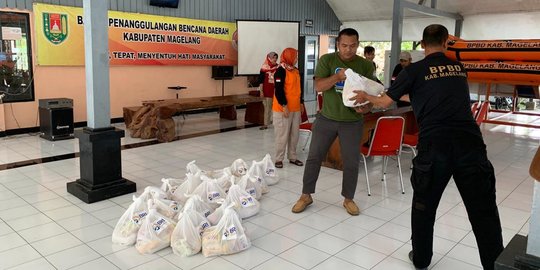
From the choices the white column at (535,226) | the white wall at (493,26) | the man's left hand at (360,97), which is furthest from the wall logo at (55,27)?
the white wall at (493,26)

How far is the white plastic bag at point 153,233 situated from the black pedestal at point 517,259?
7.44ft

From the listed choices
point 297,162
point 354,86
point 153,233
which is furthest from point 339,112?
point 297,162

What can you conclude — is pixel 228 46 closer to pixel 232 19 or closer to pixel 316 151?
pixel 232 19

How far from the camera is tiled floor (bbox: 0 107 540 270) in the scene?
2.81 metres

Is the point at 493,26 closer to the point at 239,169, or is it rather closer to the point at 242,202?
the point at 239,169

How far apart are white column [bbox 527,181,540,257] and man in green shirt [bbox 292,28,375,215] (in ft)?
7.23

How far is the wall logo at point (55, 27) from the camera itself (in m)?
7.08

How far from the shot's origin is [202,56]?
9.56 metres

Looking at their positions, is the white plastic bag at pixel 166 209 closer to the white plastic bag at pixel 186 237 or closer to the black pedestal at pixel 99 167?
the white plastic bag at pixel 186 237

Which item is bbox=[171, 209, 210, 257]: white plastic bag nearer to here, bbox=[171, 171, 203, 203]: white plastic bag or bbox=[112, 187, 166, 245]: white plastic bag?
bbox=[112, 187, 166, 245]: white plastic bag

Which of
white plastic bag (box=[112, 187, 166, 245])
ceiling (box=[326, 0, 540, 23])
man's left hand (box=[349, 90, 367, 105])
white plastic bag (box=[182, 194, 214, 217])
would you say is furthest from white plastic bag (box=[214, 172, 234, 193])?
ceiling (box=[326, 0, 540, 23])

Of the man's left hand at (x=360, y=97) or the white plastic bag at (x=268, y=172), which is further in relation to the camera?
the white plastic bag at (x=268, y=172)

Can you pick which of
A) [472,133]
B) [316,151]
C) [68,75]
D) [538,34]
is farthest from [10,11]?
[538,34]

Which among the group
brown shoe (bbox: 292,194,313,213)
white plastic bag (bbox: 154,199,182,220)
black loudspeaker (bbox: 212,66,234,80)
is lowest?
brown shoe (bbox: 292,194,313,213)
